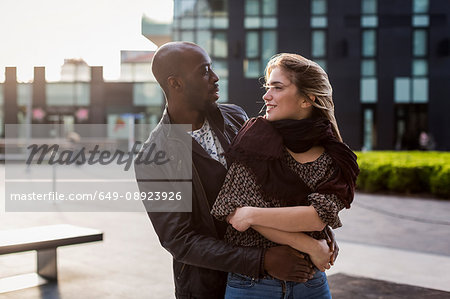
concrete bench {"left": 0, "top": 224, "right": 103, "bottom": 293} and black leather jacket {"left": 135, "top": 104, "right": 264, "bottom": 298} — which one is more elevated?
black leather jacket {"left": 135, "top": 104, "right": 264, "bottom": 298}

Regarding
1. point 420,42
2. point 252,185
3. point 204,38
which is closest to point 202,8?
point 204,38

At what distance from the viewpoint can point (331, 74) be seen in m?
33.1

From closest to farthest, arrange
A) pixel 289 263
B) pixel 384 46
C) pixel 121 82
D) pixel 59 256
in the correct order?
pixel 289 263 → pixel 59 256 → pixel 384 46 → pixel 121 82

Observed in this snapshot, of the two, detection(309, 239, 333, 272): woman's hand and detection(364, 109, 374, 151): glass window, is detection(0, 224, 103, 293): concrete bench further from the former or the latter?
detection(364, 109, 374, 151): glass window

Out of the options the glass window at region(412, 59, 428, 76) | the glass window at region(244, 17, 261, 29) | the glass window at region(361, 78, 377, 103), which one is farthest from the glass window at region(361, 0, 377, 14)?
the glass window at region(244, 17, 261, 29)

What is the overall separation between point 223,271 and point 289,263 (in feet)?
1.10

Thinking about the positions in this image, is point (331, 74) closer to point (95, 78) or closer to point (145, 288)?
point (95, 78)

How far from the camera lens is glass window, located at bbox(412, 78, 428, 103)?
32469 mm

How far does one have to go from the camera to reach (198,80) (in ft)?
7.59

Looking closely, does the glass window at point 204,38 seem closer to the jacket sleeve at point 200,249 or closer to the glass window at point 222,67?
the glass window at point 222,67

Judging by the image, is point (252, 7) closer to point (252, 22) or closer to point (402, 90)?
point (252, 22)

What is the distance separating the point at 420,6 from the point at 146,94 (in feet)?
63.7

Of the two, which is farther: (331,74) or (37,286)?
(331,74)

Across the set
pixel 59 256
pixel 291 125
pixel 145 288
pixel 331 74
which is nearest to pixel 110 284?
pixel 145 288
